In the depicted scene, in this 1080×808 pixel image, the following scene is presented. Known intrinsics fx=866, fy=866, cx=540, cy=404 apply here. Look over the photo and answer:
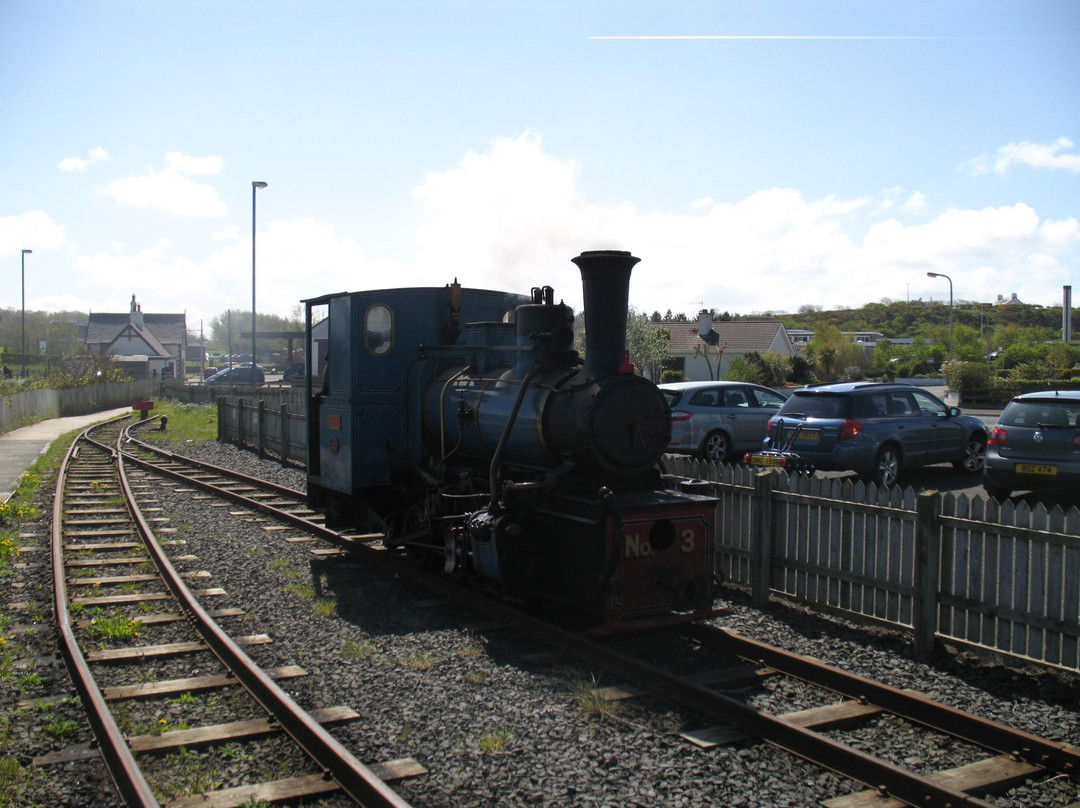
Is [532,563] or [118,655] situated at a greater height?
[532,563]

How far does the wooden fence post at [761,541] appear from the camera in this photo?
7305 millimetres

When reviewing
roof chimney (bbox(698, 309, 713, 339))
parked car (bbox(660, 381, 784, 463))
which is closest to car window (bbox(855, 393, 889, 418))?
parked car (bbox(660, 381, 784, 463))

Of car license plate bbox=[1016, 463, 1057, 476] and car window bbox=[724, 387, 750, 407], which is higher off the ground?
car window bbox=[724, 387, 750, 407]

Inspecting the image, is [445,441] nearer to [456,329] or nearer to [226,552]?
[456,329]

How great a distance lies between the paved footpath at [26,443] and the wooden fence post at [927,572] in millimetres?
13264

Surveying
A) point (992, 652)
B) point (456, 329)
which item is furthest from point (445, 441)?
point (992, 652)

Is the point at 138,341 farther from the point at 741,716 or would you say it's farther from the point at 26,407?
the point at 741,716

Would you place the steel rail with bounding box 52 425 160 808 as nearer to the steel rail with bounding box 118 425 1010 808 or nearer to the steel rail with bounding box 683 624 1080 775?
the steel rail with bounding box 118 425 1010 808

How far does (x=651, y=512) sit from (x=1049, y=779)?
9.21 feet

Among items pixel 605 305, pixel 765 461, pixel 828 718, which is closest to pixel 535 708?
pixel 828 718

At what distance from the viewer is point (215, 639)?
6324 mm

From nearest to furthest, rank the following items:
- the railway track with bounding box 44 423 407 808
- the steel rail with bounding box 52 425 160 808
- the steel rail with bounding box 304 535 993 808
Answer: the steel rail with bounding box 304 535 993 808 < the steel rail with bounding box 52 425 160 808 < the railway track with bounding box 44 423 407 808

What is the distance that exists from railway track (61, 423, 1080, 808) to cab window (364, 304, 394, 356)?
3.16 metres

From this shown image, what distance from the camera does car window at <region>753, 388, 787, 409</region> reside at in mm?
15789
